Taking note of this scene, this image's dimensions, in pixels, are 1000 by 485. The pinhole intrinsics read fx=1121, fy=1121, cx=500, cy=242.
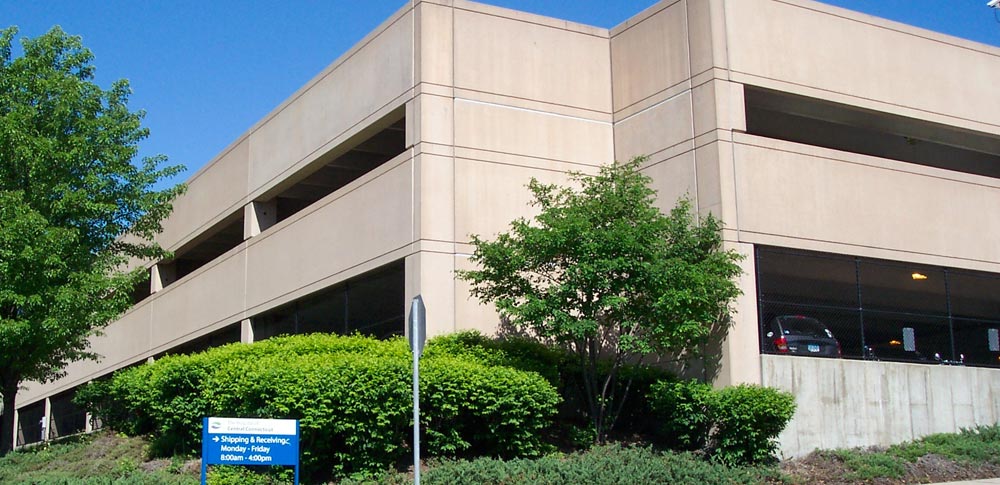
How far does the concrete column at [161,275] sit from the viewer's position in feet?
117

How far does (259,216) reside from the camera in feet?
94.6

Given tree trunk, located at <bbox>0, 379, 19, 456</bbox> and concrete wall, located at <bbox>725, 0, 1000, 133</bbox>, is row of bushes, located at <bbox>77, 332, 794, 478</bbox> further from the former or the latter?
concrete wall, located at <bbox>725, 0, 1000, 133</bbox>

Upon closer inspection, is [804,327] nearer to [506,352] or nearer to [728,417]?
[728,417]

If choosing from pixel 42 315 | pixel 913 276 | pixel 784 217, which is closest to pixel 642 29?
pixel 784 217

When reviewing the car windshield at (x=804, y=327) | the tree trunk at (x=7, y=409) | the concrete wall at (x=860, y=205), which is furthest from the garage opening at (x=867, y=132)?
the tree trunk at (x=7, y=409)

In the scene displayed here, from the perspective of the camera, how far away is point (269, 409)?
17.0 meters

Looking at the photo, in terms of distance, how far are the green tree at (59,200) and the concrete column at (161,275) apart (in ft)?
34.1

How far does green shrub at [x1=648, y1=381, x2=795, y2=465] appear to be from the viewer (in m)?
18.0

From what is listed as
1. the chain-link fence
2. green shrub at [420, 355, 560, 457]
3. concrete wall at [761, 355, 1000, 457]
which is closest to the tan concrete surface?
concrete wall at [761, 355, 1000, 457]

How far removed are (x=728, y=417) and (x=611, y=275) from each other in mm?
2968

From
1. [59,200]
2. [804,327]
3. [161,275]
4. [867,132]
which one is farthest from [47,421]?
[804,327]

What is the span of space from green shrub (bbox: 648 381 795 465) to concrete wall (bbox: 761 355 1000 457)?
38.7 inches

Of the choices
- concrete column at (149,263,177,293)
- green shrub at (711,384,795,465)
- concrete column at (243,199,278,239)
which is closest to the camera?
green shrub at (711,384,795,465)

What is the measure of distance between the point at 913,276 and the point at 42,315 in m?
18.5
